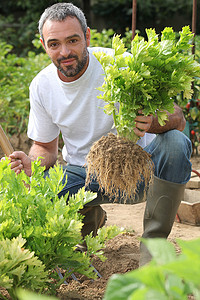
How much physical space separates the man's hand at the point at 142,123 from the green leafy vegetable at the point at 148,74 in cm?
4

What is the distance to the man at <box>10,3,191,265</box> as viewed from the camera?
247 cm

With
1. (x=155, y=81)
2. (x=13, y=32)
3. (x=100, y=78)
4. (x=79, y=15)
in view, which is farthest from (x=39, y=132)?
(x=13, y=32)

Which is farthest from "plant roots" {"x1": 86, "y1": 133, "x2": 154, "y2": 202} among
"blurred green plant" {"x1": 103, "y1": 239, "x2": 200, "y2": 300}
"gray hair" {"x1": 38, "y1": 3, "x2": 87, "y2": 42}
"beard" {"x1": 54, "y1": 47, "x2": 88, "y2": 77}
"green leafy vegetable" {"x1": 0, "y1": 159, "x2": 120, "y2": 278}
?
"blurred green plant" {"x1": 103, "y1": 239, "x2": 200, "y2": 300}

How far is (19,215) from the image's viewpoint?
1.82 metres

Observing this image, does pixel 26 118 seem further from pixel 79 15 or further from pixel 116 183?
pixel 116 183

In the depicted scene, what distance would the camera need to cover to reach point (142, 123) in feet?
7.49

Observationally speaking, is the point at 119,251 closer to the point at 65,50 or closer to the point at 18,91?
the point at 65,50

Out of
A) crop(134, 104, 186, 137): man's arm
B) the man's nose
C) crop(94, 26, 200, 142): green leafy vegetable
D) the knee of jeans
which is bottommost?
the knee of jeans

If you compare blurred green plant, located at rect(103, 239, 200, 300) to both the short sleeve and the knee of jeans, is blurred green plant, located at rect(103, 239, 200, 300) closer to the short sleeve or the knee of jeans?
the knee of jeans

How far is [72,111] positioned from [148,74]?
39.6 inches

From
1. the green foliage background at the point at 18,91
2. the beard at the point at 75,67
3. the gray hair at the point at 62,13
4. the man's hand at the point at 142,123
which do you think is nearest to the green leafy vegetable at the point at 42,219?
the man's hand at the point at 142,123

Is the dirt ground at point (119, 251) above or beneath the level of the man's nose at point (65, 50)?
beneath

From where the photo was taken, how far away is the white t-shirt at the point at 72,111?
2895 millimetres

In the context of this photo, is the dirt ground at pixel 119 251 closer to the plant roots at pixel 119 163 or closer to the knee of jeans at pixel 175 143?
the plant roots at pixel 119 163
